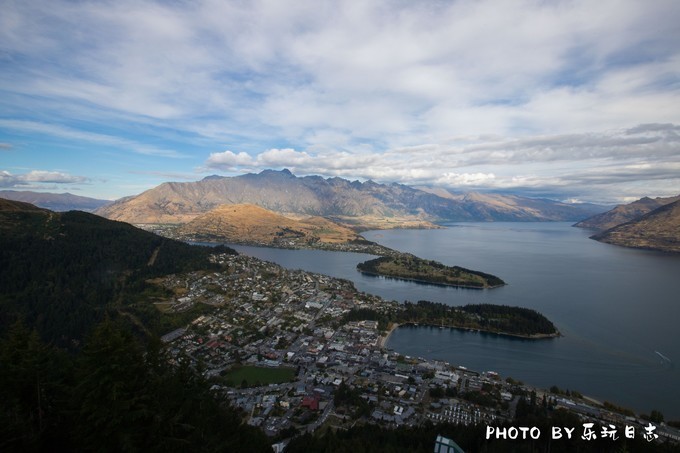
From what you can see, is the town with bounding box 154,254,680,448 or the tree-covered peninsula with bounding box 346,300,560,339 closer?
the town with bounding box 154,254,680,448

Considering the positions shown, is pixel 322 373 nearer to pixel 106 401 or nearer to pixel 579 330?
pixel 106 401

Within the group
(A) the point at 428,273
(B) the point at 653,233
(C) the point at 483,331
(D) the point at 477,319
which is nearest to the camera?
(C) the point at 483,331

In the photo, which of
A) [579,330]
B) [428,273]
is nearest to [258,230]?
[428,273]

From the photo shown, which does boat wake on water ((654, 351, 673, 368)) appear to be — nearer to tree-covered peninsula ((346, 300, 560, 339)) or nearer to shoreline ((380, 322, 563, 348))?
shoreline ((380, 322, 563, 348))

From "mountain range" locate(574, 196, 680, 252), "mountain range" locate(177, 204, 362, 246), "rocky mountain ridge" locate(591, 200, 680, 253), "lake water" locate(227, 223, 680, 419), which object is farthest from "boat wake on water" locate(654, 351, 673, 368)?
"mountain range" locate(574, 196, 680, 252)

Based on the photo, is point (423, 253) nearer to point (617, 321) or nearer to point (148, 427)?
point (617, 321)

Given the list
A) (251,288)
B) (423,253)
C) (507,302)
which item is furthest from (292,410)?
(423,253)
